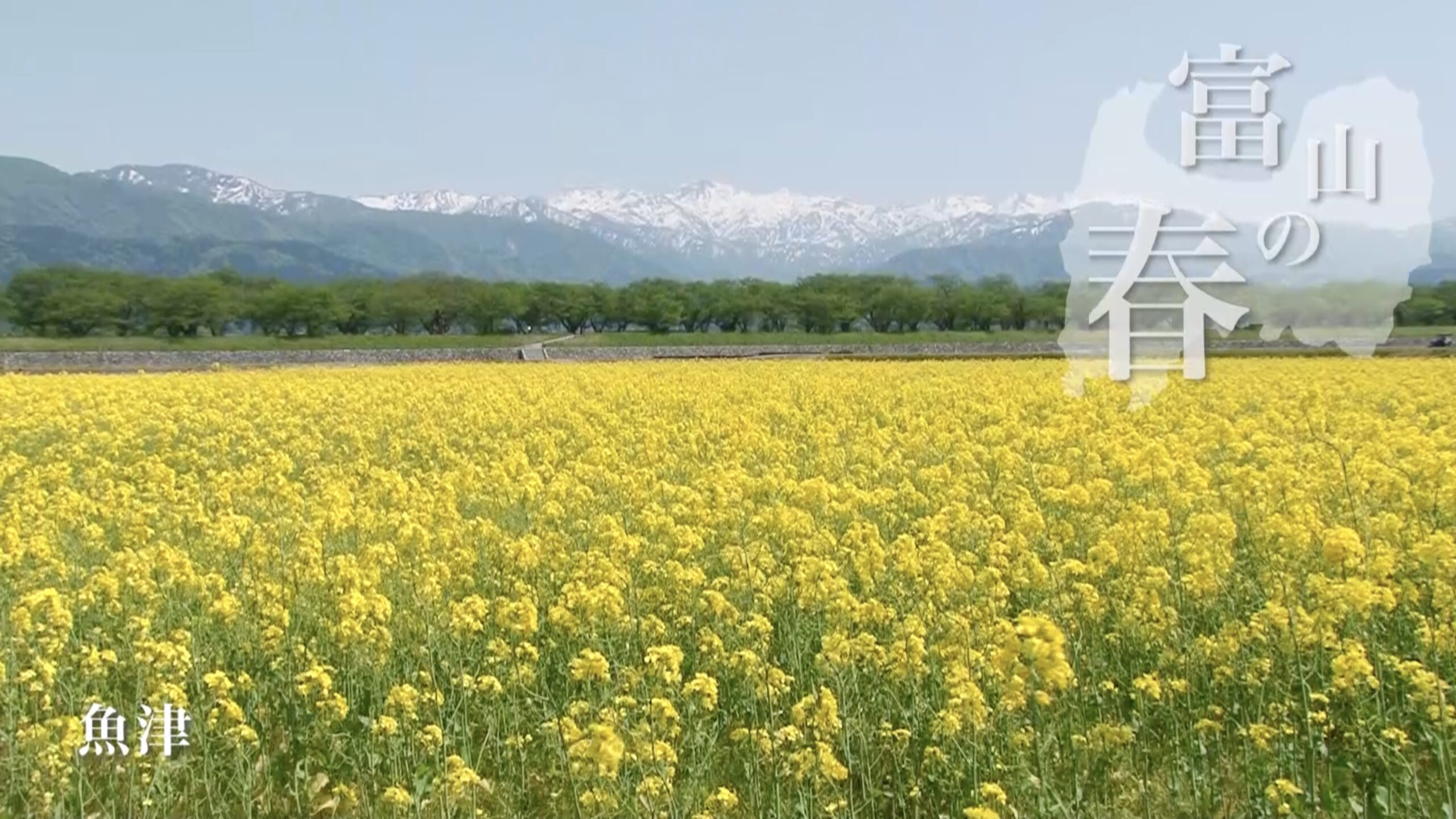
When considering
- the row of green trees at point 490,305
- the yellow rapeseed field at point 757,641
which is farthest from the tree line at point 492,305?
the yellow rapeseed field at point 757,641

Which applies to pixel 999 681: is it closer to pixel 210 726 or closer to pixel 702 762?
pixel 702 762

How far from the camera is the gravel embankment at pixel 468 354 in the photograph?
157 feet

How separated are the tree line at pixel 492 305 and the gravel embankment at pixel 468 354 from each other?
44.9 metres

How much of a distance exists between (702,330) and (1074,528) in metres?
104

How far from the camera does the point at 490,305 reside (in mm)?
106250

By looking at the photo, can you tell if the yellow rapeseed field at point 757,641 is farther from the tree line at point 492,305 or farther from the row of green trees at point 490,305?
the row of green trees at point 490,305

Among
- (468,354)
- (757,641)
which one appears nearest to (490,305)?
(468,354)

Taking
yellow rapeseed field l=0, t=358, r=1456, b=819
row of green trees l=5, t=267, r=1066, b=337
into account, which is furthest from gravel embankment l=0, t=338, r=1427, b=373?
row of green trees l=5, t=267, r=1066, b=337

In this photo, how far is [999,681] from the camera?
493 cm

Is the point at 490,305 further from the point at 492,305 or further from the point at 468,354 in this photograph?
the point at 468,354

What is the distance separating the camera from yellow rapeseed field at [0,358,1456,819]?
4719mm

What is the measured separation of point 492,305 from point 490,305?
0.17 meters

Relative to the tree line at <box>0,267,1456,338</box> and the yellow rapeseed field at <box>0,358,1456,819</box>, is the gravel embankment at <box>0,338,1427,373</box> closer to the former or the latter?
the yellow rapeseed field at <box>0,358,1456,819</box>

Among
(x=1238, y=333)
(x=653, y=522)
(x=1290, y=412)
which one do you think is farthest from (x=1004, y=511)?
(x=1238, y=333)
